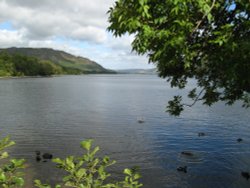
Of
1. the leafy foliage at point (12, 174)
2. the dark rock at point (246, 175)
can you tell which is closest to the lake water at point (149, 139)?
the dark rock at point (246, 175)

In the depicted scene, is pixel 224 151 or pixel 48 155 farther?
pixel 224 151

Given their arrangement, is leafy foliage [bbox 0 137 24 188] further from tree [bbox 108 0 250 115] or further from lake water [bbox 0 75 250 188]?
lake water [bbox 0 75 250 188]

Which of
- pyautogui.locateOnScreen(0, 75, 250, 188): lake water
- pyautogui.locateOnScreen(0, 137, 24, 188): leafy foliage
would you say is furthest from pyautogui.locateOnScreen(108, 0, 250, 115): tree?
pyautogui.locateOnScreen(0, 75, 250, 188): lake water

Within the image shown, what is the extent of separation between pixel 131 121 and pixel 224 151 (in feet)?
79.2

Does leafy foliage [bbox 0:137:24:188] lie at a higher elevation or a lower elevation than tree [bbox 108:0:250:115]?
lower

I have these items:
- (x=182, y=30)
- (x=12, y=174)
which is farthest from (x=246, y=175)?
(x=12, y=174)

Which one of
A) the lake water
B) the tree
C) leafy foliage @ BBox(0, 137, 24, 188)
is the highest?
the tree

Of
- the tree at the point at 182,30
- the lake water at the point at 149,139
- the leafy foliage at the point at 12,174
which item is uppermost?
the tree at the point at 182,30

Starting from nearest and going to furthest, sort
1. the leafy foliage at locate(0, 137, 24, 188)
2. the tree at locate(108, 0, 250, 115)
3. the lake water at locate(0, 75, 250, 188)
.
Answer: the leafy foliage at locate(0, 137, 24, 188)
the tree at locate(108, 0, 250, 115)
the lake water at locate(0, 75, 250, 188)

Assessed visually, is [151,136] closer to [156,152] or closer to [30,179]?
[156,152]

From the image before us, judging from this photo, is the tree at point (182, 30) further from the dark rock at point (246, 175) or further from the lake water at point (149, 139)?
the dark rock at point (246, 175)

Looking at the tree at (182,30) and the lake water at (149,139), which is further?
the lake water at (149,139)

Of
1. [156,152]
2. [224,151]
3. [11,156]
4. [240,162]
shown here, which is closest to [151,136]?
[156,152]

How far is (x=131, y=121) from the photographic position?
61844 mm
